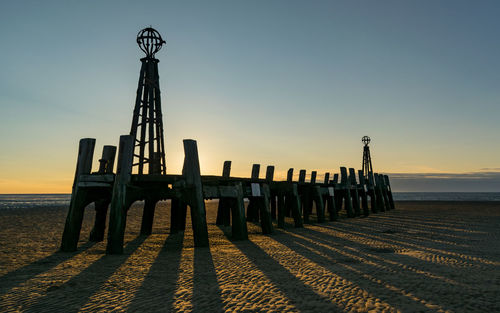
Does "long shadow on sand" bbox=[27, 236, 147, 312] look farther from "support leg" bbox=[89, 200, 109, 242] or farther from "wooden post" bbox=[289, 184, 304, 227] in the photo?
"wooden post" bbox=[289, 184, 304, 227]

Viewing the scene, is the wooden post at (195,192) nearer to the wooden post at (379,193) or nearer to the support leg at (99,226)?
the support leg at (99,226)

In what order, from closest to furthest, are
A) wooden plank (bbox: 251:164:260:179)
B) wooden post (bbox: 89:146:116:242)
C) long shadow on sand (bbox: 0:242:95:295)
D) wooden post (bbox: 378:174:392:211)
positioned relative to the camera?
long shadow on sand (bbox: 0:242:95:295), wooden post (bbox: 89:146:116:242), wooden plank (bbox: 251:164:260:179), wooden post (bbox: 378:174:392:211)

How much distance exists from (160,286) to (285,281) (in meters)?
1.86

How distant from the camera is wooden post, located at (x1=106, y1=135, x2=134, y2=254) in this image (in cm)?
806

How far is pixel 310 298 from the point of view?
457 centimetres

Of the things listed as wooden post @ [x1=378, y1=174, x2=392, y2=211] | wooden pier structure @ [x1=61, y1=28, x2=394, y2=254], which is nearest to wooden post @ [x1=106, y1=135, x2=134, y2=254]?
wooden pier structure @ [x1=61, y1=28, x2=394, y2=254]

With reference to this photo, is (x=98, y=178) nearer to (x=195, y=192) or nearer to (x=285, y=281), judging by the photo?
(x=195, y=192)

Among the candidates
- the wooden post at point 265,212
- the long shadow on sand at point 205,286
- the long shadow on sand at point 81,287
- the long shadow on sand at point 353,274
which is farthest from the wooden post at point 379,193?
the long shadow on sand at point 81,287

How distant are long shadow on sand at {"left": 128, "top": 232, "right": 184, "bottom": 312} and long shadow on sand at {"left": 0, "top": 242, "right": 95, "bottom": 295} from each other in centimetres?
190

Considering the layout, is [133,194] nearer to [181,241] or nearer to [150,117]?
[181,241]

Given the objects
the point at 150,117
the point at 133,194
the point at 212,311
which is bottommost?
the point at 212,311

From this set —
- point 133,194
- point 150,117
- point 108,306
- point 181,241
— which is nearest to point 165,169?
point 150,117

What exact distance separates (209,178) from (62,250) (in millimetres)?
4048

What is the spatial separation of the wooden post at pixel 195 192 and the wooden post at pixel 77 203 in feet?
8.40
